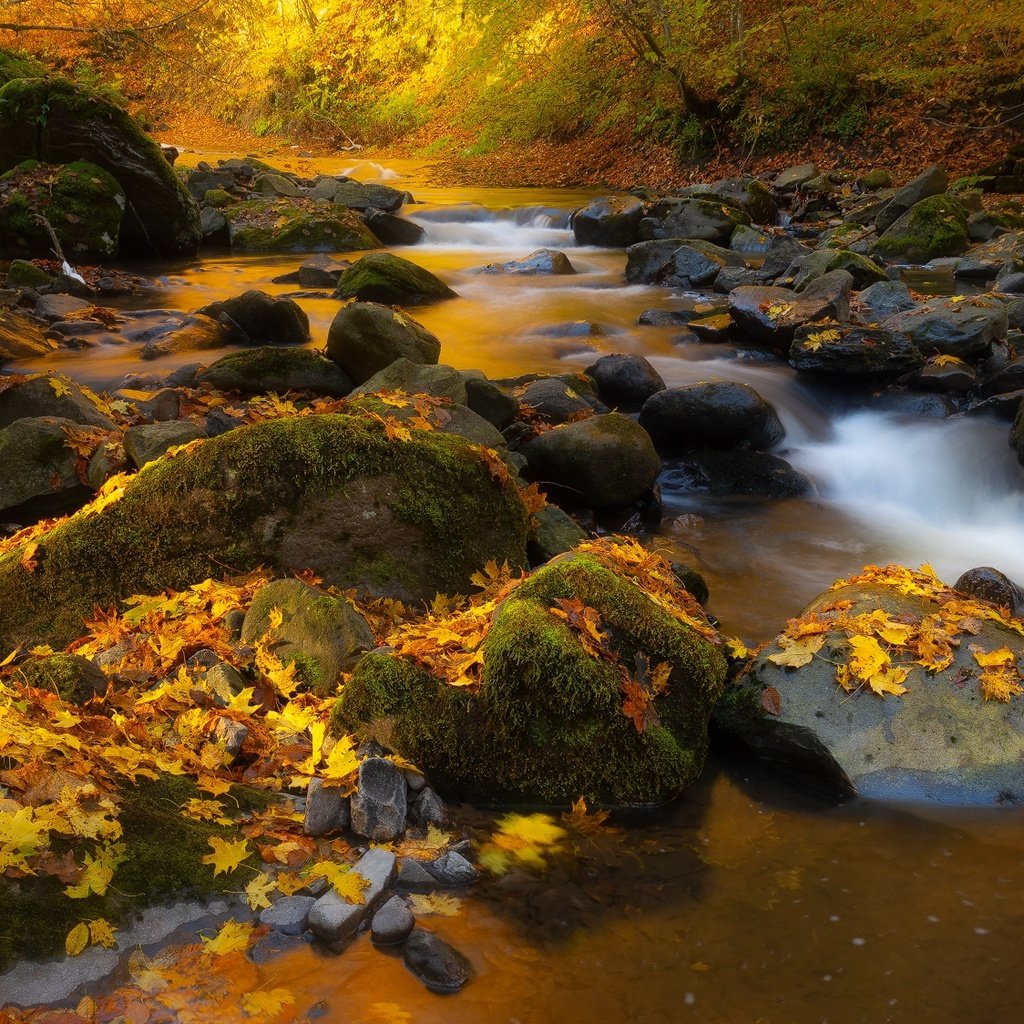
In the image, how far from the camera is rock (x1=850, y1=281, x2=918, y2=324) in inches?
422

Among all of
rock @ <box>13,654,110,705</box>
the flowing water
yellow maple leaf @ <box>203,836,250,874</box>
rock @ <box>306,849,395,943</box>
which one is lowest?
the flowing water

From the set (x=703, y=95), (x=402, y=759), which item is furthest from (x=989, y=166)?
(x=402, y=759)

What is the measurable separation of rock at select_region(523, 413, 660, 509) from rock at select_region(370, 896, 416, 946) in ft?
14.2

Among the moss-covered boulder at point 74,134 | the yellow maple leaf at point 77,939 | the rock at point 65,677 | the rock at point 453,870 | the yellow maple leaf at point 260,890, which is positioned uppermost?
the moss-covered boulder at point 74,134

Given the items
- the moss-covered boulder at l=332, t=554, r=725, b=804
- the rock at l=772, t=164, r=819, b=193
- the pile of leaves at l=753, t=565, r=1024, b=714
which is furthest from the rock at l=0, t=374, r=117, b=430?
the rock at l=772, t=164, r=819, b=193

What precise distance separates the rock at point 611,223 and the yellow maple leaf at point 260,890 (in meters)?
15.7

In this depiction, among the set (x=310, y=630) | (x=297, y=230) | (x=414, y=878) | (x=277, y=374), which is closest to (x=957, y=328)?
(x=277, y=374)

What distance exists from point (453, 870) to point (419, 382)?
398 cm

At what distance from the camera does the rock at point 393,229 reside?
699 inches

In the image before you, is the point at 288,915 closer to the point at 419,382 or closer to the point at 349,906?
the point at 349,906

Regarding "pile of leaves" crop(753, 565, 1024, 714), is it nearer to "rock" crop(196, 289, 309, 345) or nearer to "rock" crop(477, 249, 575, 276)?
"rock" crop(196, 289, 309, 345)

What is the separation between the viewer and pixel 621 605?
3707 millimetres

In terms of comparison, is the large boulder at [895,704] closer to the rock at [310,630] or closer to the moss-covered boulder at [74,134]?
the rock at [310,630]

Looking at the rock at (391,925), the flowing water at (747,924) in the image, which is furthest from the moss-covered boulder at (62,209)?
the rock at (391,925)
